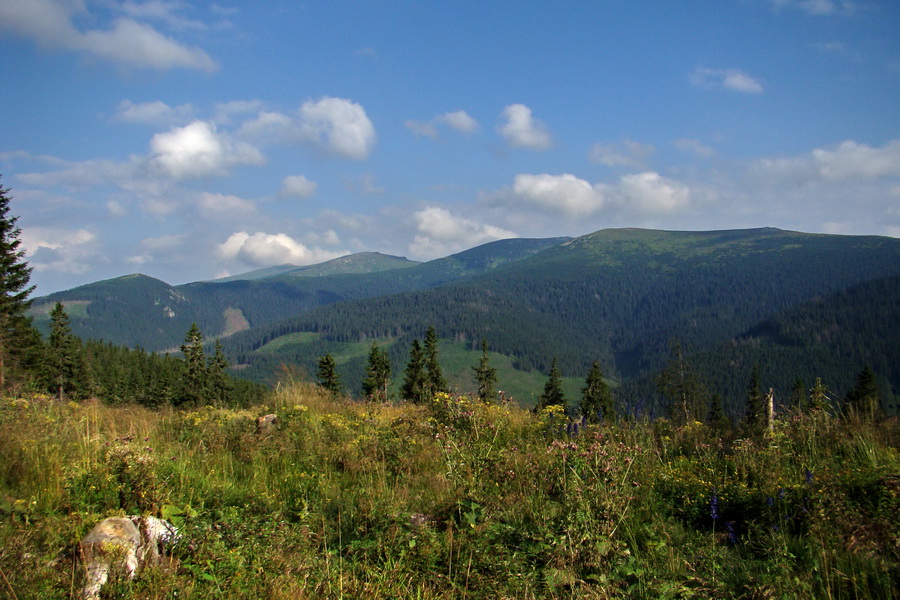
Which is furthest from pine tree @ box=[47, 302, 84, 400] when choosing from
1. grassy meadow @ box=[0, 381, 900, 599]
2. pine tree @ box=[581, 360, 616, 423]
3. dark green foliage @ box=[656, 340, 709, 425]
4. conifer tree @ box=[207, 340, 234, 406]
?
dark green foliage @ box=[656, 340, 709, 425]

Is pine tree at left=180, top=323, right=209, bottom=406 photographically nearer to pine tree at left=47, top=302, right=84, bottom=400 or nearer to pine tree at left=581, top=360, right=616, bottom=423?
pine tree at left=47, top=302, right=84, bottom=400

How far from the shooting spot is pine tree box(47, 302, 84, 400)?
47438mm

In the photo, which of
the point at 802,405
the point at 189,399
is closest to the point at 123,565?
the point at 802,405

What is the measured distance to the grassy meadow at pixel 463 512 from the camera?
11.5 ft

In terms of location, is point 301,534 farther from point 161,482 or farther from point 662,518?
point 662,518

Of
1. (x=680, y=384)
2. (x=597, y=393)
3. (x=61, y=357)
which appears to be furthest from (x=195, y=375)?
(x=680, y=384)

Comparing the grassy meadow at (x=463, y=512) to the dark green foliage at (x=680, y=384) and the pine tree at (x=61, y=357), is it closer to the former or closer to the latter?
the dark green foliage at (x=680, y=384)

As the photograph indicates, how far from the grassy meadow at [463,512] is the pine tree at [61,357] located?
52.4 m

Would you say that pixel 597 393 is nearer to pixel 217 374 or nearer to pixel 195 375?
pixel 195 375

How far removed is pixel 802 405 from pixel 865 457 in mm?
1839

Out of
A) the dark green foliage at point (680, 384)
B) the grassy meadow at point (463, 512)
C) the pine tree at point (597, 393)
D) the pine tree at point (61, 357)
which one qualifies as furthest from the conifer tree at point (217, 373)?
the grassy meadow at point (463, 512)

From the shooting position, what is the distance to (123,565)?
3398 mm

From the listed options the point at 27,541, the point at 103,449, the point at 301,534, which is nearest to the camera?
the point at 27,541

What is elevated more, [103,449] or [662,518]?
[103,449]
